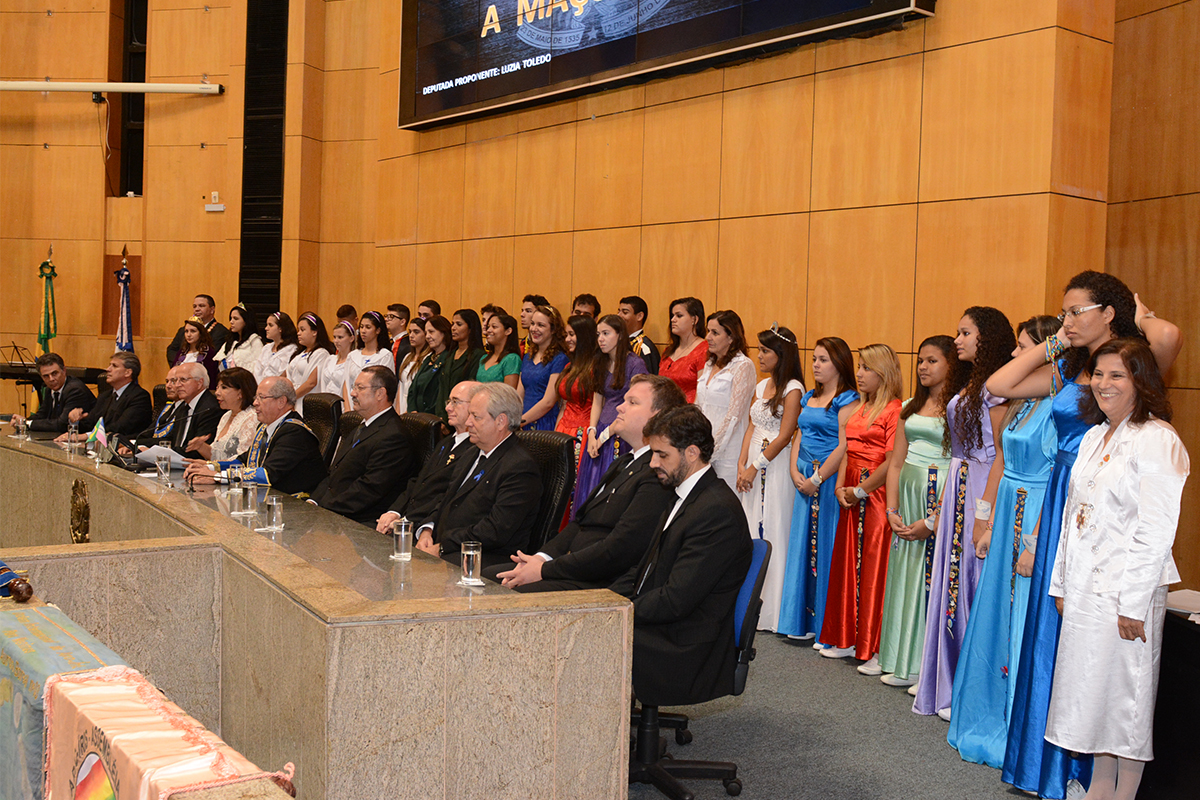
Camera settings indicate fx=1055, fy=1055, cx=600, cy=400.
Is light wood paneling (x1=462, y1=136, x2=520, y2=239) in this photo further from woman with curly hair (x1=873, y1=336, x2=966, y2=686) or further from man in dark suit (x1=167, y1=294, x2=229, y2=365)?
woman with curly hair (x1=873, y1=336, x2=966, y2=686)

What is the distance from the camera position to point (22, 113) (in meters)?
12.7

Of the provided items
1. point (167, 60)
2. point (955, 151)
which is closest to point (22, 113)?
point (167, 60)

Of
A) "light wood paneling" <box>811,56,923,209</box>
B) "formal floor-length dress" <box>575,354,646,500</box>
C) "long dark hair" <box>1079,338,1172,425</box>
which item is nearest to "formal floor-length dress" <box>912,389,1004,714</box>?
"long dark hair" <box>1079,338,1172,425</box>

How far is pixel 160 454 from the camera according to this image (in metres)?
4.74

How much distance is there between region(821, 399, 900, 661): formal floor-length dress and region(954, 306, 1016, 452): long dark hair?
1.80ft

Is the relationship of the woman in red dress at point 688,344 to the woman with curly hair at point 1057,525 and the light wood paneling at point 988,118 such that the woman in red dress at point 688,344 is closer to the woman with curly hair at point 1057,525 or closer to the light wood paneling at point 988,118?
the light wood paneling at point 988,118

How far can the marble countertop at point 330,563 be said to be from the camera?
2.34 m

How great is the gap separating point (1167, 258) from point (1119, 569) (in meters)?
2.99

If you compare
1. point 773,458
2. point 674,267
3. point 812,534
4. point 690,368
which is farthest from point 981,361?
point 674,267

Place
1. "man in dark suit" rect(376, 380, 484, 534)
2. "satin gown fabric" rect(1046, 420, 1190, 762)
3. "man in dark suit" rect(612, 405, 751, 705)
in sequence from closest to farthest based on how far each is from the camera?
1. "satin gown fabric" rect(1046, 420, 1190, 762)
2. "man in dark suit" rect(612, 405, 751, 705)
3. "man in dark suit" rect(376, 380, 484, 534)

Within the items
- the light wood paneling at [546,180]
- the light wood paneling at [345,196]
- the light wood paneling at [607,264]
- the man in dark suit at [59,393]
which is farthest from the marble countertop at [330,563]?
the light wood paneling at [345,196]

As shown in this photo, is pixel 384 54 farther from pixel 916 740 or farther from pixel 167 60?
pixel 916 740

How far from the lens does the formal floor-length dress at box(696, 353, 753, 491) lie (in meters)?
5.55

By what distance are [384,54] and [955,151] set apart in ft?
20.3
